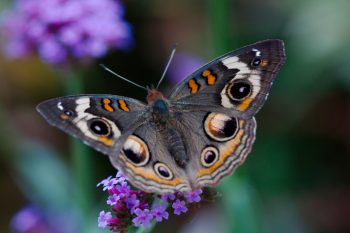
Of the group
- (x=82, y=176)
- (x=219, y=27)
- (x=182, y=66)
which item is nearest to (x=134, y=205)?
(x=82, y=176)

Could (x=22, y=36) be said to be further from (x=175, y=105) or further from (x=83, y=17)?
(x=175, y=105)

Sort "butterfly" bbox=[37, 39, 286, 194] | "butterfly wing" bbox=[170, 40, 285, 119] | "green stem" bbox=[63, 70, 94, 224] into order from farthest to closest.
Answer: "green stem" bbox=[63, 70, 94, 224]
"butterfly wing" bbox=[170, 40, 285, 119]
"butterfly" bbox=[37, 39, 286, 194]

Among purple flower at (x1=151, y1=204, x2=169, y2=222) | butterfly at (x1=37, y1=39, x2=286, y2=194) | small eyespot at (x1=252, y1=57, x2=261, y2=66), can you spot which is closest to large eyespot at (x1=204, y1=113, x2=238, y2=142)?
butterfly at (x1=37, y1=39, x2=286, y2=194)

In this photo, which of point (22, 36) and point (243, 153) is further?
point (22, 36)

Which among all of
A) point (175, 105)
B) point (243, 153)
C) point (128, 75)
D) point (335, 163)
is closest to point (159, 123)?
point (175, 105)

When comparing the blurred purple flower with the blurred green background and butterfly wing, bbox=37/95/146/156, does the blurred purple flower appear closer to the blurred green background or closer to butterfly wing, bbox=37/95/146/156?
the blurred green background

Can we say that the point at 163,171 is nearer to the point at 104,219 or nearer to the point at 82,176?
the point at 104,219
